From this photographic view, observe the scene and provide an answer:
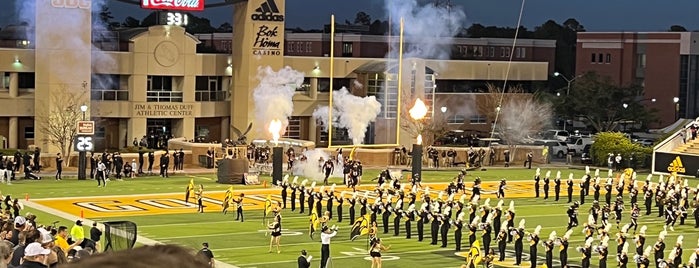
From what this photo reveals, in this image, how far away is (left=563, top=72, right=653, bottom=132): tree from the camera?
63.5m

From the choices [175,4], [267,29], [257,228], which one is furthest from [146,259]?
[267,29]

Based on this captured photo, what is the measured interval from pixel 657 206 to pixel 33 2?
26171 millimetres

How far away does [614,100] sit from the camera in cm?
6381

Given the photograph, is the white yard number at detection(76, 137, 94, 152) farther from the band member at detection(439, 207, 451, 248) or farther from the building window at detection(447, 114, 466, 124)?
the building window at detection(447, 114, 466, 124)

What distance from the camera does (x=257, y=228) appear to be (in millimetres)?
25906

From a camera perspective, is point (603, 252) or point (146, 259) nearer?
point (146, 259)

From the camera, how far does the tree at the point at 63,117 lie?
42000 millimetres

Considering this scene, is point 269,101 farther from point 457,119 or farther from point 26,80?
point 457,119

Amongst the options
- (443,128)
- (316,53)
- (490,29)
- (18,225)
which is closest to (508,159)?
(443,128)

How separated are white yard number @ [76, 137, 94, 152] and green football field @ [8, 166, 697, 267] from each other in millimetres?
1063

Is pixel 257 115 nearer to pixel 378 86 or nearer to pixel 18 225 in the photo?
pixel 378 86

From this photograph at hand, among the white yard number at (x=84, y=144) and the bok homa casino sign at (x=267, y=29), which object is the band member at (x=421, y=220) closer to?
the white yard number at (x=84, y=144)

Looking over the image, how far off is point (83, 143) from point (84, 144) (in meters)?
0.05

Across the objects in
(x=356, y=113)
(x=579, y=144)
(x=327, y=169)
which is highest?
(x=356, y=113)
